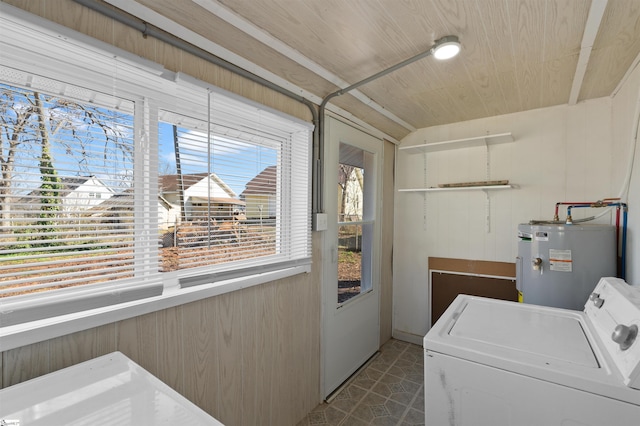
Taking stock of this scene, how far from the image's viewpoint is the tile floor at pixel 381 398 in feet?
6.62

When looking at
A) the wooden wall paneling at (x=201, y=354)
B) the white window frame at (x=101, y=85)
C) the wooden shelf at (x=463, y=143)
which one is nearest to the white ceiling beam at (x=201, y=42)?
the white window frame at (x=101, y=85)

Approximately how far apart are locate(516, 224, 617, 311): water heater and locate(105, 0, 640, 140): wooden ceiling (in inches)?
39.4

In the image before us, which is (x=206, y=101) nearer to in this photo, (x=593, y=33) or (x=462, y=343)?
(x=462, y=343)

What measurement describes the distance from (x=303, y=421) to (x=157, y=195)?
1.80m

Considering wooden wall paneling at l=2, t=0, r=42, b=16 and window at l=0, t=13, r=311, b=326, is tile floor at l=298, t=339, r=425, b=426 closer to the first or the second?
window at l=0, t=13, r=311, b=326

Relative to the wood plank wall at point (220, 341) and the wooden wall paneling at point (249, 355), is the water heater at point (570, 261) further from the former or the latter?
the wooden wall paneling at point (249, 355)

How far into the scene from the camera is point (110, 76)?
3.67 ft

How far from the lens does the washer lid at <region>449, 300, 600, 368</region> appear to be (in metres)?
1.08

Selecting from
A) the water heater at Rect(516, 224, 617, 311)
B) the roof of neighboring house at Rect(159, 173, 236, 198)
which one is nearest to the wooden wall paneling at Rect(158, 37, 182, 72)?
the roof of neighboring house at Rect(159, 173, 236, 198)

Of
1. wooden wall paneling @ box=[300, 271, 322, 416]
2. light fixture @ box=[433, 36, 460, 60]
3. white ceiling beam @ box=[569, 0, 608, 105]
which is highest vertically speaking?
white ceiling beam @ box=[569, 0, 608, 105]

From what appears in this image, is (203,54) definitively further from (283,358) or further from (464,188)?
(464,188)

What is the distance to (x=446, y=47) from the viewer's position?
4.79 ft

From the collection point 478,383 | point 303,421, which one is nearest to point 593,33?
point 478,383

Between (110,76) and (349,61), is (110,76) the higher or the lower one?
the lower one
